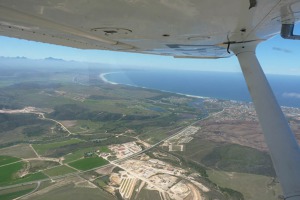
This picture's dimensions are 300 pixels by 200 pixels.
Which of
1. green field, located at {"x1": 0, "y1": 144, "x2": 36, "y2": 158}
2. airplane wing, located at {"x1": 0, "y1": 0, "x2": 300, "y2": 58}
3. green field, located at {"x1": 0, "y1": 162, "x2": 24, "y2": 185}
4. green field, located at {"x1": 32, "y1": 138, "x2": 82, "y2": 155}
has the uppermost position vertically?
airplane wing, located at {"x1": 0, "y1": 0, "x2": 300, "y2": 58}

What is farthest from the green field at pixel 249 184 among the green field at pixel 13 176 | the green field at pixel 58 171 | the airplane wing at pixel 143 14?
the airplane wing at pixel 143 14

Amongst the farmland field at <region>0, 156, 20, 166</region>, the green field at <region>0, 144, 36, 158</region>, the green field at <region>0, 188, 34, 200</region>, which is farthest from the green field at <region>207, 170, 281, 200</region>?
the farmland field at <region>0, 156, 20, 166</region>

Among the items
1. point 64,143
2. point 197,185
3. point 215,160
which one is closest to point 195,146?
point 215,160

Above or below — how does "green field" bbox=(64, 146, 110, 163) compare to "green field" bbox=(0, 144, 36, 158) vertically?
above

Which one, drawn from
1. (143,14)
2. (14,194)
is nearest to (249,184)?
(14,194)

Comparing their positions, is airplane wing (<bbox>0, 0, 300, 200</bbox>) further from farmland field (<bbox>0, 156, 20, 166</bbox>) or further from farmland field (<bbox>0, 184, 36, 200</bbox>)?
farmland field (<bbox>0, 156, 20, 166</bbox>)

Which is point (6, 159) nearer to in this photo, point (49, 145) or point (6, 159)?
point (6, 159)
